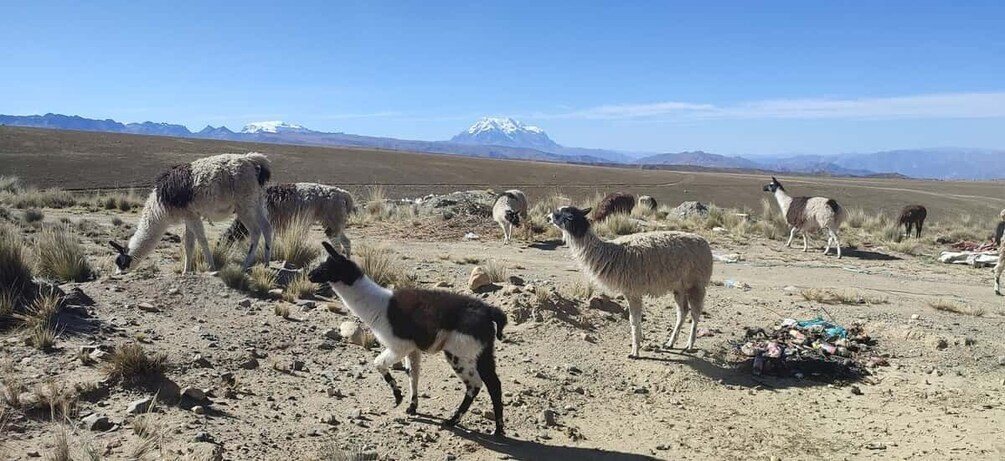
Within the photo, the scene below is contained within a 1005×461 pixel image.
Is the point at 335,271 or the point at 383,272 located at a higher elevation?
the point at 335,271

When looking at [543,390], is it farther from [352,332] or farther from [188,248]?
[188,248]

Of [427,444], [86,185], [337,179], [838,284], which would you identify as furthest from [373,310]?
[337,179]

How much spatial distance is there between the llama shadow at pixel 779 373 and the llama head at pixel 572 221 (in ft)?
6.05

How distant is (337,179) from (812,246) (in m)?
29.9

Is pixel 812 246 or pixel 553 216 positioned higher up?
pixel 553 216

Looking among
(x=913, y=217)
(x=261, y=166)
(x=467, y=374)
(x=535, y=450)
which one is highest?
(x=261, y=166)

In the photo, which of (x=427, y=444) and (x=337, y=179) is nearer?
(x=427, y=444)

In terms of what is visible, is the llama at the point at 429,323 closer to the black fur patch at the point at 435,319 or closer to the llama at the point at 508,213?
the black fur patch at the point at 435,319

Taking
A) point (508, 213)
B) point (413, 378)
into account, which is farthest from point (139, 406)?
point (508, 213)

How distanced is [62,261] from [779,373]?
9456 millimetres

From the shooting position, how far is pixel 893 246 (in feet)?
67.6

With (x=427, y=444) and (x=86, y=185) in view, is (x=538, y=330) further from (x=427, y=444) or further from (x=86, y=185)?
(x=86, y=185)

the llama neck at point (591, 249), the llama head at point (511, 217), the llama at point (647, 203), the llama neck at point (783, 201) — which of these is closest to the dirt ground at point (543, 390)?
the llama neck at point (591, 249)

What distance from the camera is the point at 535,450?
5852 millimetres
